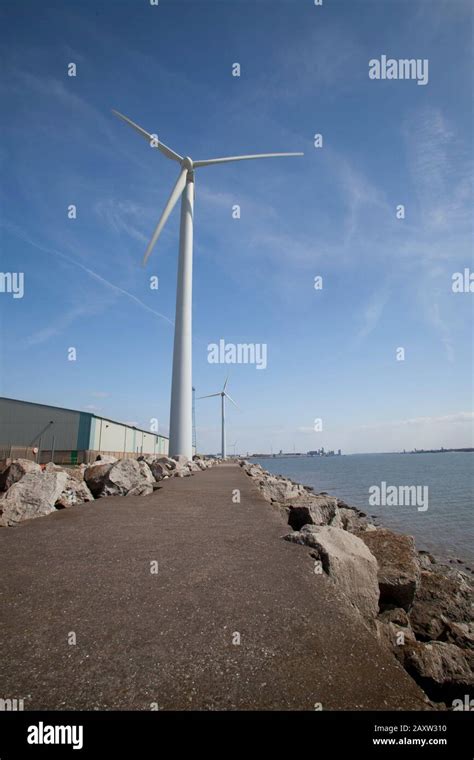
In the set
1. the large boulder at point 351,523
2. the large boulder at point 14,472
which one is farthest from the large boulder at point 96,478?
the large boulder at point 351,523

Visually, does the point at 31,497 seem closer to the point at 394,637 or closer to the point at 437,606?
the point at 394,637

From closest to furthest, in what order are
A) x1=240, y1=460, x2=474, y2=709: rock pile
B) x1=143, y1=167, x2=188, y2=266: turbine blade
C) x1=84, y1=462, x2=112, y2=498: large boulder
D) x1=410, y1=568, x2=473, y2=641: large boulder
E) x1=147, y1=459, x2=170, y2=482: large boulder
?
1. x1=240, y1=460, x2=474, y2=709: rock pile
2. x1=410, y1=568, x2=473, y2=641: large boulder
3. x1=84, y1=462, x2=112, y2=498: large boulder
4. x1=147, y1=459, x2=170, y2=482: large boulder
5. x1=143, y1=167, x2=188, y2=266: turbine blade

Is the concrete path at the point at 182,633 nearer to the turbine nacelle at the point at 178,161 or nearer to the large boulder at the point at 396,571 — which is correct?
the large boulder at the point at 396,571

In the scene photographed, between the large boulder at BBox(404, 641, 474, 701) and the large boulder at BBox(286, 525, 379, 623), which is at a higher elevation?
the large boulder at BBox(286, 525, 379, 623)

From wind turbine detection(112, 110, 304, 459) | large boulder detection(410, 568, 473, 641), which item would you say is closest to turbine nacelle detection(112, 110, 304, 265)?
wind turbine detection(112, 110, 304, 459)

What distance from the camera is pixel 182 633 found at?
3371 millimetres

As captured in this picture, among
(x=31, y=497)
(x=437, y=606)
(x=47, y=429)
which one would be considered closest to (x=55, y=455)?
(x=47, y=429)

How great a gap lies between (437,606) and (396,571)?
2684 millimetres

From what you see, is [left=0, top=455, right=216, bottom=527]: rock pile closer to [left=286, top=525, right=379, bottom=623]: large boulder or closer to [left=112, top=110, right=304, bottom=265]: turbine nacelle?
[left=286, top=525, right=379, bottom=623]: large boulder

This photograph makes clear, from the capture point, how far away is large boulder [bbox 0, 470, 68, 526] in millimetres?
7996

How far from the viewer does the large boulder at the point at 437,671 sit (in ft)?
14.6

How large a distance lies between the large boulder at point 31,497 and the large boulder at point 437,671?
7.46 meters

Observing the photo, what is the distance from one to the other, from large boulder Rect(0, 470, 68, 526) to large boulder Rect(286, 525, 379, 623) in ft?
20.5
